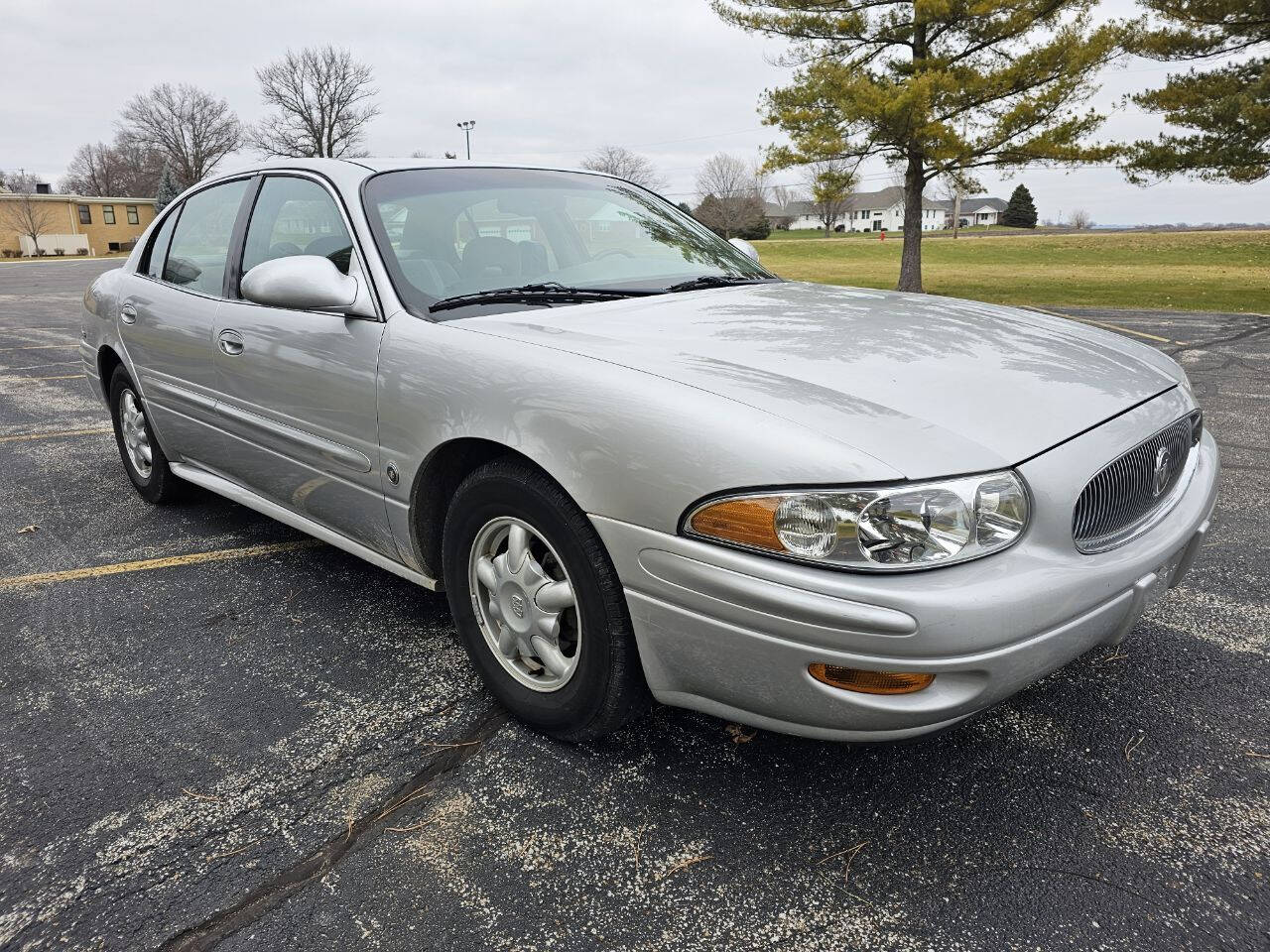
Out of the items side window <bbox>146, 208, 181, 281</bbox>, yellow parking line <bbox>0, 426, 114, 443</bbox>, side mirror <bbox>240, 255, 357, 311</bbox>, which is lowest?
yellow parking line <bbox>0, 426, 114, 443</bbox>

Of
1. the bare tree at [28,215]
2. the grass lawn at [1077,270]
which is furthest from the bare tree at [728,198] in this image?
the bare tree at [28,215]

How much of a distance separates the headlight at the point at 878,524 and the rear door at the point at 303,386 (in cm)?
136

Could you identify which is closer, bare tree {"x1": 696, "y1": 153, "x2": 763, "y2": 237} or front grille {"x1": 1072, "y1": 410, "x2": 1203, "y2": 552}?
front grille {"x1": 1072, "y1": 410, "x2": 1203, "y2": 552}

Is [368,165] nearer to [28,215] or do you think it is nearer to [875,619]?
[875,619]

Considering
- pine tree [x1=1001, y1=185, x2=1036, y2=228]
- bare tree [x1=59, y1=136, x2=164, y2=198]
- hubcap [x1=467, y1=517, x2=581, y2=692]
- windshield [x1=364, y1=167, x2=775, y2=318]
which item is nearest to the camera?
hubcap [x1=467, y1=517, x2=581, y2=692]

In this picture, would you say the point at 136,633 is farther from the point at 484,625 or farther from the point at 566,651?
the point at 566,651

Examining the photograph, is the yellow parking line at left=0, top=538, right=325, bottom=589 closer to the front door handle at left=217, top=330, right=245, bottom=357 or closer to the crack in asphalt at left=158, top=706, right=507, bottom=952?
the front door handle at left=217, top=330, right=245, bottom=357

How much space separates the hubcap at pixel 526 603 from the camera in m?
2.32

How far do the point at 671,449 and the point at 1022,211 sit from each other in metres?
105

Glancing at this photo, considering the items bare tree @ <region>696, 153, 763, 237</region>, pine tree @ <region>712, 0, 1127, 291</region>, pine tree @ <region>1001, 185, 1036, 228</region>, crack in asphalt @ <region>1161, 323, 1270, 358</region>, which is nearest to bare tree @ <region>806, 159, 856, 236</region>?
pine tree @ <region>712, 0, 1127, 291</region>

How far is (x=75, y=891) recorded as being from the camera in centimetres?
193

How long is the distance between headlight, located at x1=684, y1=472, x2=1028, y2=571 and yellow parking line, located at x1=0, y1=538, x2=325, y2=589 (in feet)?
9.05

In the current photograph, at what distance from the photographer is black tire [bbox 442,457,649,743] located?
2.12 metres

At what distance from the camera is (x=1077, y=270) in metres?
32.1
